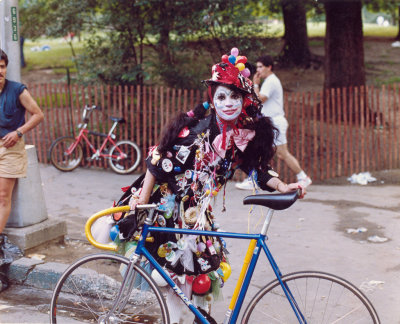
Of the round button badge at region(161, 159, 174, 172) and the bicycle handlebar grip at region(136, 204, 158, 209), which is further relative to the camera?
the round button badge at region(161, 159, 174, 172)

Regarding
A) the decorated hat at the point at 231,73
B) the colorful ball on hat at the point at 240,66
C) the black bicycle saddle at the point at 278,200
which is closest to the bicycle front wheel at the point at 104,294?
the black bicycle saddle at the point at 278,200

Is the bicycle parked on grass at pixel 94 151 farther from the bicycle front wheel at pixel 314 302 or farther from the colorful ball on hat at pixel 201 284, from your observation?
the bicycle front wheel at pixel 314 302

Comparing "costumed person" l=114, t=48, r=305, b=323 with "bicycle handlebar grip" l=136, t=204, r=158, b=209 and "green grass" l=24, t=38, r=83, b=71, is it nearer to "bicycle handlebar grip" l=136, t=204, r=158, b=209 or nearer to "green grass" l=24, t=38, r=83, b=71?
"bicycle handlebar grip" l=136, t=204, r=158, b=209

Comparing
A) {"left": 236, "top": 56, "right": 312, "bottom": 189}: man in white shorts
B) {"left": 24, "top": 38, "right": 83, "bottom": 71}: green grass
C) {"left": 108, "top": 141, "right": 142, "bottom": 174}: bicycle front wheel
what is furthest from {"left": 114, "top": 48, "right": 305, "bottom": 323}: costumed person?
{"left": 24, "top": 38, "right": 83, "bottom": 71}: green grass

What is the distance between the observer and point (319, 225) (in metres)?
6.61

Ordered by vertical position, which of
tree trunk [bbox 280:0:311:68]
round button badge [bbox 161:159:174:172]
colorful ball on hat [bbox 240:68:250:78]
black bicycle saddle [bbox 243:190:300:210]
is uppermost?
tree trunk [bbox 280:0:311:68]

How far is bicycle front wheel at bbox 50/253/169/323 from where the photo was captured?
3.35 m

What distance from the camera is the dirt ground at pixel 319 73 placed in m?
16.7

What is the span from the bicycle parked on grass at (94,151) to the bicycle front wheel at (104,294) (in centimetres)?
551

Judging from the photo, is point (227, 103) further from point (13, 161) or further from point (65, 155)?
point (65, 155)

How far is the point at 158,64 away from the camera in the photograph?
10266 millimetres

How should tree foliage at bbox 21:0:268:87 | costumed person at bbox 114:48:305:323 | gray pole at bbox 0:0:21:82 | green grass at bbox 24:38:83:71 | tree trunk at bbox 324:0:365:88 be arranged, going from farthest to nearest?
green grass at bbox 24:38:83:71 < tree trunk at bbox 324:0:365:88 < tree foliage at bbox 21:0:268:87 < gray pole at bbox 0:0:21:82 < costumed person at bbox 114:48:305:323

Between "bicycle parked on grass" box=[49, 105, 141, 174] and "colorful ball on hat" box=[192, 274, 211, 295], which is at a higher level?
"bicycle parked on grass" box=[49, 105, 141, 174]

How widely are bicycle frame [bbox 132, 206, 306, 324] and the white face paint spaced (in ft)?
2.02
